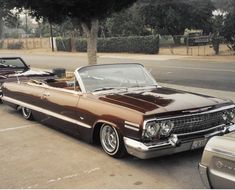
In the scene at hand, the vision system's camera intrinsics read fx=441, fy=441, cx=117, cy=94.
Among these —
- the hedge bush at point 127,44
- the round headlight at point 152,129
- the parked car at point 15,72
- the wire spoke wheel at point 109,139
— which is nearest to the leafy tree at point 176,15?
the hedge bush at point 127,44

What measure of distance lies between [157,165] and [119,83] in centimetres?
186

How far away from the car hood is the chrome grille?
147mm

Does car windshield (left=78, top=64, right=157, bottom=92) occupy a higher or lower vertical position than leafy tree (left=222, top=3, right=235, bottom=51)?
lower

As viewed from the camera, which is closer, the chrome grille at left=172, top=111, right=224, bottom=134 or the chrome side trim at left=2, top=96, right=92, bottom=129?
the chrome grille at left=172, top=111, right=224, bottom=134

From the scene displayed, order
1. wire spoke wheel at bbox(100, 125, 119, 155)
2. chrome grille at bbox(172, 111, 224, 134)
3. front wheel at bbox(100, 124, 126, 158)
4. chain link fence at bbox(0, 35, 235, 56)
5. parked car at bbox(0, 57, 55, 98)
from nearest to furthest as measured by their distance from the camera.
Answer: chrome grille at bbox(172, 111, 224, 134)
front wheel at bbox(100, 124, 126, 158)
wire spoke wheel at bbox(100, 125, 119, 155)
parked car at bbox(0, 57, 55, 98)
chain link fence at bbox(0, 35, 235, 56)

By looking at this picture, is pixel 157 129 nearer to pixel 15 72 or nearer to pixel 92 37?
pixel 15 72

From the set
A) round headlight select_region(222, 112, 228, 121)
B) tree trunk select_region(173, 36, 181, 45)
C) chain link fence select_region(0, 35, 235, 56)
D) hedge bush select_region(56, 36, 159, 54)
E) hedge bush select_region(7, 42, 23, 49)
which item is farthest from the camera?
hedge bush select_region(7, 42, 23, 49)

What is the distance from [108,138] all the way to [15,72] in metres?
6.28

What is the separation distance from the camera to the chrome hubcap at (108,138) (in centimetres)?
636

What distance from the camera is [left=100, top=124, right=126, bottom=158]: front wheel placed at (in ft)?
20.3

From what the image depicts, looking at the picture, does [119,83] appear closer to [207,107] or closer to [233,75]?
→ [207,107]

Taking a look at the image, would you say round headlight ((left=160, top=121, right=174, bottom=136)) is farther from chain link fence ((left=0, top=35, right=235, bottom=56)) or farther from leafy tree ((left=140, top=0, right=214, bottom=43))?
leafy tree ((left=140, top=0, right=214, bottom=43))

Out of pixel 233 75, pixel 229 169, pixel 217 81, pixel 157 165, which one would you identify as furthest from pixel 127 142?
pixel 233 75

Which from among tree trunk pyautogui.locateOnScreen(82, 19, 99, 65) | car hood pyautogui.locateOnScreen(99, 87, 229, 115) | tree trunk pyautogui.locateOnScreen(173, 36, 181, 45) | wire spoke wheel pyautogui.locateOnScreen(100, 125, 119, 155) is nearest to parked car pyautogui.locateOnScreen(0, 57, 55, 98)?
tree trunk pyautogui.locateOnScreen(82, 19, 99, 65)
